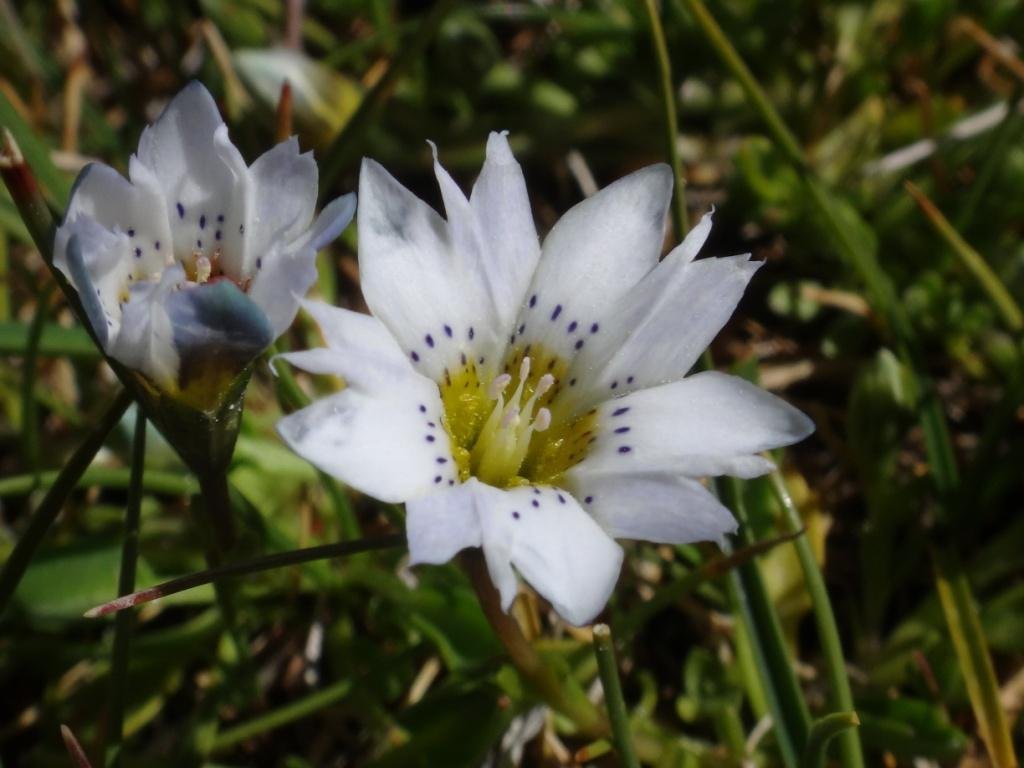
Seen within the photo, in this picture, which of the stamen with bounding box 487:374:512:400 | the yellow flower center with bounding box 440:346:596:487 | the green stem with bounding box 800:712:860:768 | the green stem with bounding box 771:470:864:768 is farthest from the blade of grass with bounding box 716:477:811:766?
the stamen with bounding box 487:374:512:400

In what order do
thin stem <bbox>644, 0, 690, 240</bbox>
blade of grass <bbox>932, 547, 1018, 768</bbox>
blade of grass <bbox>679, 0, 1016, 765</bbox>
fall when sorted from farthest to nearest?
blade of grass <bbox>679, 0, 1016, 765</bbox> → blade of grass <bbox>932, 547, 1018, 768</bbox> → thin stem <bbox>644, 0, 690, 240</bbox>

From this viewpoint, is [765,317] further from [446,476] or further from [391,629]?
[446,476]

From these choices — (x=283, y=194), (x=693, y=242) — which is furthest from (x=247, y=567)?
(x=693, y=242)

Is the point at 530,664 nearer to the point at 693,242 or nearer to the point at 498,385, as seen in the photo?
the point at 498,385

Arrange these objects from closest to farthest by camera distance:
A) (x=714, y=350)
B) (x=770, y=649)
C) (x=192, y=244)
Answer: (x=192, y=244) < (x=770, y=649) < (x=714, y=350)

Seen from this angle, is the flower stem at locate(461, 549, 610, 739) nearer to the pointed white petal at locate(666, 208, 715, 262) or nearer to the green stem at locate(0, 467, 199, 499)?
the pointed white petal at locate(666, 208, 715, 262)

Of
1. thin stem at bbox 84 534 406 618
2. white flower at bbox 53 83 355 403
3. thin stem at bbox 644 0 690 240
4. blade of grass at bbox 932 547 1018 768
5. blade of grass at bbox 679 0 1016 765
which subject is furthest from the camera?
blade of grass at bbox 679 0 1016 765

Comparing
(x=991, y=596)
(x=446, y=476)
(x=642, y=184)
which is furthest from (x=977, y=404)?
(x=446, y=476)

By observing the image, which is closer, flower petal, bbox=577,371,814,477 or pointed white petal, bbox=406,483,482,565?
→ pointed white petal, bbox=406,483,482,565
